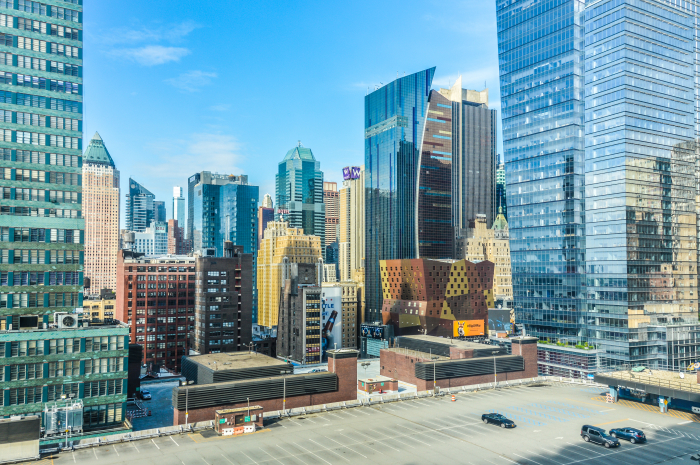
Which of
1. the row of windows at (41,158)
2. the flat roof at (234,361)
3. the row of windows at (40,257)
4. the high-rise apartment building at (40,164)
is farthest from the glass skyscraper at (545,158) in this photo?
the row of windows at (40,257)

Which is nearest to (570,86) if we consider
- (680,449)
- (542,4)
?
(542,4)

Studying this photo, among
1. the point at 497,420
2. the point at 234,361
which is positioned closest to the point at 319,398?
the point at 234,361

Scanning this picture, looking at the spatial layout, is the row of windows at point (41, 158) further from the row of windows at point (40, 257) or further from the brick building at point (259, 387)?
the brick building at point (259, 387)

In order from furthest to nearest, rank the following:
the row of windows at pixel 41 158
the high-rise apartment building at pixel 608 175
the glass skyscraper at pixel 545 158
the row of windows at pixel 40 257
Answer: the glass skyscraper at pixel 545 158
the high-rise apartment building at pixel 608 175
the row of windows at pixel 41 158
the row of windows at pixel 40 257

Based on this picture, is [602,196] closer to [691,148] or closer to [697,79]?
[691,148]

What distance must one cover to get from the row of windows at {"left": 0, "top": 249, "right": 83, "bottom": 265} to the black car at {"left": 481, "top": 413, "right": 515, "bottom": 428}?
75.5m

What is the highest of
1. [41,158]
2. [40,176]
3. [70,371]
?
[41,158]

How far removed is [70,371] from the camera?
92.5 meters

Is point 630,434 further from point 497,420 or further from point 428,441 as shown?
point 428,441

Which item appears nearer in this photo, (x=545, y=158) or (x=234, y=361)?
(x=234, y=361)

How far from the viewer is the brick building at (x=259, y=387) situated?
84194mm

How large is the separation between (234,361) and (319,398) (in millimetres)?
27652

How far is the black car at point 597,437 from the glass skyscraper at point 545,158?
79.2 meters

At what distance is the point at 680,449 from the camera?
7356cm
